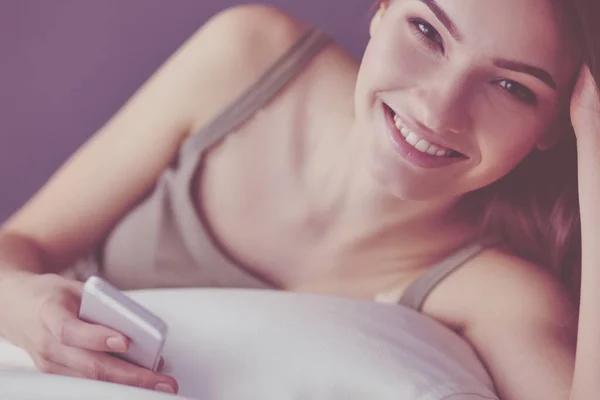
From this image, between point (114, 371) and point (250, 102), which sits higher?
point (250, 102)

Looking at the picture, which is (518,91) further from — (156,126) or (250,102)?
(156,126)

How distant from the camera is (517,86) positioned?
806mm

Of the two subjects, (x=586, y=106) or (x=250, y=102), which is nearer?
(x=586, y=106)

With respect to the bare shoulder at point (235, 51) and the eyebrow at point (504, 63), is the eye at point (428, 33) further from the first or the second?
the bare shoulder at point (235, 51)

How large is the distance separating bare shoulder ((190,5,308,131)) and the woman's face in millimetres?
179

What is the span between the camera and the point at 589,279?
2.65ft

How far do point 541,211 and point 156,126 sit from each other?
1.80 ft

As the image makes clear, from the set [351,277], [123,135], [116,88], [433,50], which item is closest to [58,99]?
[116,88]

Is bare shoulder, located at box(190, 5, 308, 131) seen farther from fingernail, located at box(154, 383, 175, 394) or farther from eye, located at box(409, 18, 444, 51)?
fingernail, located at box(154, 383, 175, 394)

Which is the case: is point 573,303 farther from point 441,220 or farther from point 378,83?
point 378,83

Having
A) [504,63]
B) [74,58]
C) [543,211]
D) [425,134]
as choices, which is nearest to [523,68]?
[504,63]

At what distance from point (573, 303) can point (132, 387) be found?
0.59 metres

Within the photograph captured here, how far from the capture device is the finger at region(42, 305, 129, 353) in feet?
2.22

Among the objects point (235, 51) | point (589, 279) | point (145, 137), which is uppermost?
point (235, 51)
